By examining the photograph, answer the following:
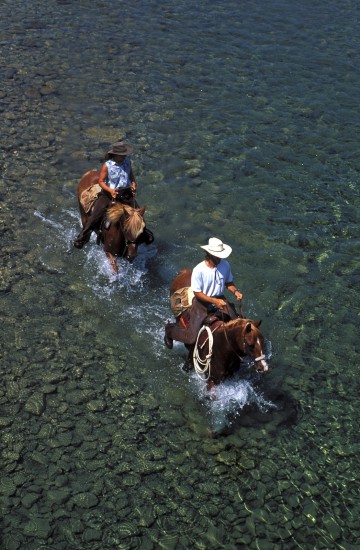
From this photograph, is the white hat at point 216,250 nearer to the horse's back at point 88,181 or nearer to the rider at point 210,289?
the rider at point 210,289

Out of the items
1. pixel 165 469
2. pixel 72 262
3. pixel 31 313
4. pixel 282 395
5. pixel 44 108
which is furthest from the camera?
pixel 44 108

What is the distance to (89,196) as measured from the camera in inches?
651

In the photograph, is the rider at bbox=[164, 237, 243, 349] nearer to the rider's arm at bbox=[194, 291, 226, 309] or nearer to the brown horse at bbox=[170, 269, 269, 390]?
the rider's arm at bbox=[194, 291, 226, 309]

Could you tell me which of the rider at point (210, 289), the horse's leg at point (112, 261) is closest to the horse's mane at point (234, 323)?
the rider at point (210, 289)

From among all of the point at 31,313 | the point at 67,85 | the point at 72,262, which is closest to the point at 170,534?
Result: the point at 31,313

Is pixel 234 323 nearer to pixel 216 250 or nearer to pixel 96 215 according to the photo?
pixel 216 250

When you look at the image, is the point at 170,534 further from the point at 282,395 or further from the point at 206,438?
the point at 282,395

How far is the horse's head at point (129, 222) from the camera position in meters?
15.2

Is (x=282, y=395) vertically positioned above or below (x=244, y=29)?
below

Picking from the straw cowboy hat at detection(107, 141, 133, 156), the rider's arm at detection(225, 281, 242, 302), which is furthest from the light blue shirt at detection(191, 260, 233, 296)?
the straw cowboy hat at detection(107, 141, 133, 156)

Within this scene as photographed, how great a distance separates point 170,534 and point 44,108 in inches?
601

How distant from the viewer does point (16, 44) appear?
26.4 metres

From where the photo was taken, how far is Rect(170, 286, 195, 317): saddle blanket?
44.8 ft

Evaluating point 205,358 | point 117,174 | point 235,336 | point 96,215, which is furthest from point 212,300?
point 117,174
